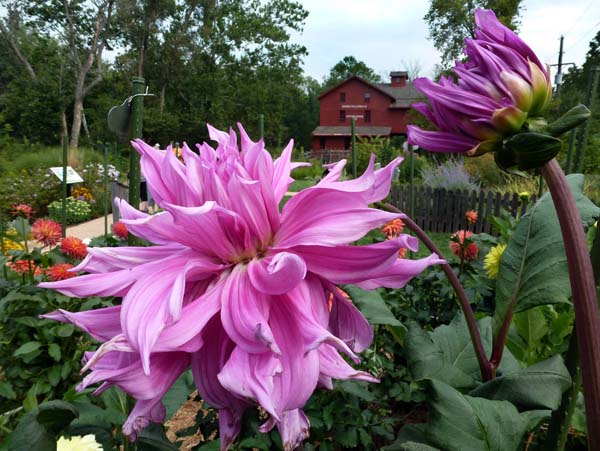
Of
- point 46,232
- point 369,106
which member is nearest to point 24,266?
point 46,232

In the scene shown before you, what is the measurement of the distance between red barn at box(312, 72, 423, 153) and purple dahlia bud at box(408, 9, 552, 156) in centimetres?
4326

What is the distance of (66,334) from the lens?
2217 mm

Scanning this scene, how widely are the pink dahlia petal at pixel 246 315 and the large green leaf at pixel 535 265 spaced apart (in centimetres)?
57

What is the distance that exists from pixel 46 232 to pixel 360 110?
4344cm

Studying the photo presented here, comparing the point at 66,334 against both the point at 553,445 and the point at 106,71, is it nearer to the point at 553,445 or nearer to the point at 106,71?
the point at 553,445

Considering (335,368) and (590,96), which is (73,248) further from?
(590,96)

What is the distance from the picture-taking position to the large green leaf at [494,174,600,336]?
32.0 inches

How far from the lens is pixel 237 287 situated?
0.48 meters

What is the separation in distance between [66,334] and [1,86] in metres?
44.0

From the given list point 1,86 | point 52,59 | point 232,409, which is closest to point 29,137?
point 52,59

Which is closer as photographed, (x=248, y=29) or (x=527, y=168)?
(x=527, y=168)

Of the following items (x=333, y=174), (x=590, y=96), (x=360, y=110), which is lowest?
(x=333, y=174)

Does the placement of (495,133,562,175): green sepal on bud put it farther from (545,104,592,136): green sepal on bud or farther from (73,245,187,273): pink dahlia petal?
(73,245,187,273): pink dahlia petal

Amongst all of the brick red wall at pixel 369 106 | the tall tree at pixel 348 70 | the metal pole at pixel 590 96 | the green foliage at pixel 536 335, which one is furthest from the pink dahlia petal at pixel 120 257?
the tall tree at pixel 348 70
